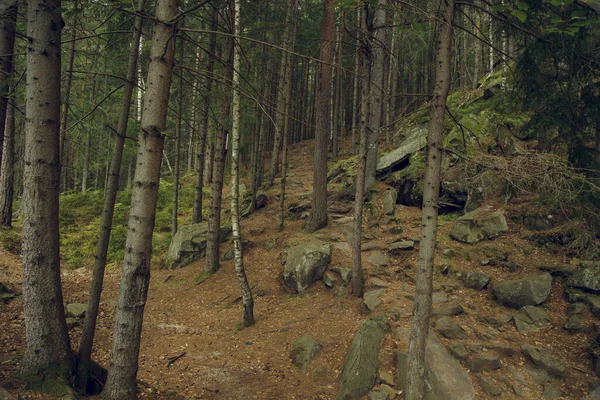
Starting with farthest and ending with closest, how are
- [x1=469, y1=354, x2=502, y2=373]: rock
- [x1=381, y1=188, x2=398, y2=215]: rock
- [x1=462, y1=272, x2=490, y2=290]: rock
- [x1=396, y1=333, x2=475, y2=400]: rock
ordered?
1. [x1=381, y1=188, x2=398, y2=215]: rock
2. [x1=462, y1=272, x2=490, y2=290]: rock
3. [x1=469, y1=354, x2=502, y2=373]: rock
4. [x1=396, y1=333, x2=475, y2=400]: rock

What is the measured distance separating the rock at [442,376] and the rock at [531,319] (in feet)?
6.76

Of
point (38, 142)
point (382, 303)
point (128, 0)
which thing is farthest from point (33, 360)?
point (382, 303)

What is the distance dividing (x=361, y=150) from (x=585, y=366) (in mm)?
6244

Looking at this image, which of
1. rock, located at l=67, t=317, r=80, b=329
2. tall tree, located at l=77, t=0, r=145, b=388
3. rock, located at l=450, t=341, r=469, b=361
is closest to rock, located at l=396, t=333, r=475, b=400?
rock, located at l=450, t=341, r=469, b=361

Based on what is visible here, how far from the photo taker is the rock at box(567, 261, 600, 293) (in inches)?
317

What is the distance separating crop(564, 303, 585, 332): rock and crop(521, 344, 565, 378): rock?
87 cm

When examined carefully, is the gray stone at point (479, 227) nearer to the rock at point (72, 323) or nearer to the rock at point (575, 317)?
the rock at point (575, 317)

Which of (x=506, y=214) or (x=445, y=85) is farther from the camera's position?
(x=506, y=214)

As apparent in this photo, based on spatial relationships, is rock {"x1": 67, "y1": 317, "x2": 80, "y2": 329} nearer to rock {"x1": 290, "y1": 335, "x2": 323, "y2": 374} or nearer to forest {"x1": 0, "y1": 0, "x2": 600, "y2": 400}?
forest {"x1": 0, "y1": 0, "x2": 600, "y2": 400}

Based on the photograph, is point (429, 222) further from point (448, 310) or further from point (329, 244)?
point (329, 244)

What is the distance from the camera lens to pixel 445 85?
5.75 meters

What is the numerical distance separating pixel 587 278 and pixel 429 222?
5.27 m

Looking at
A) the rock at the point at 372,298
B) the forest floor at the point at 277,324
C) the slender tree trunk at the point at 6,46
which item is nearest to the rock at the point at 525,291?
the forest floor at the point at 277,324

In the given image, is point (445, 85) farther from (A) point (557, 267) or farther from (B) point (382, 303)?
(A) point (557, 267)
